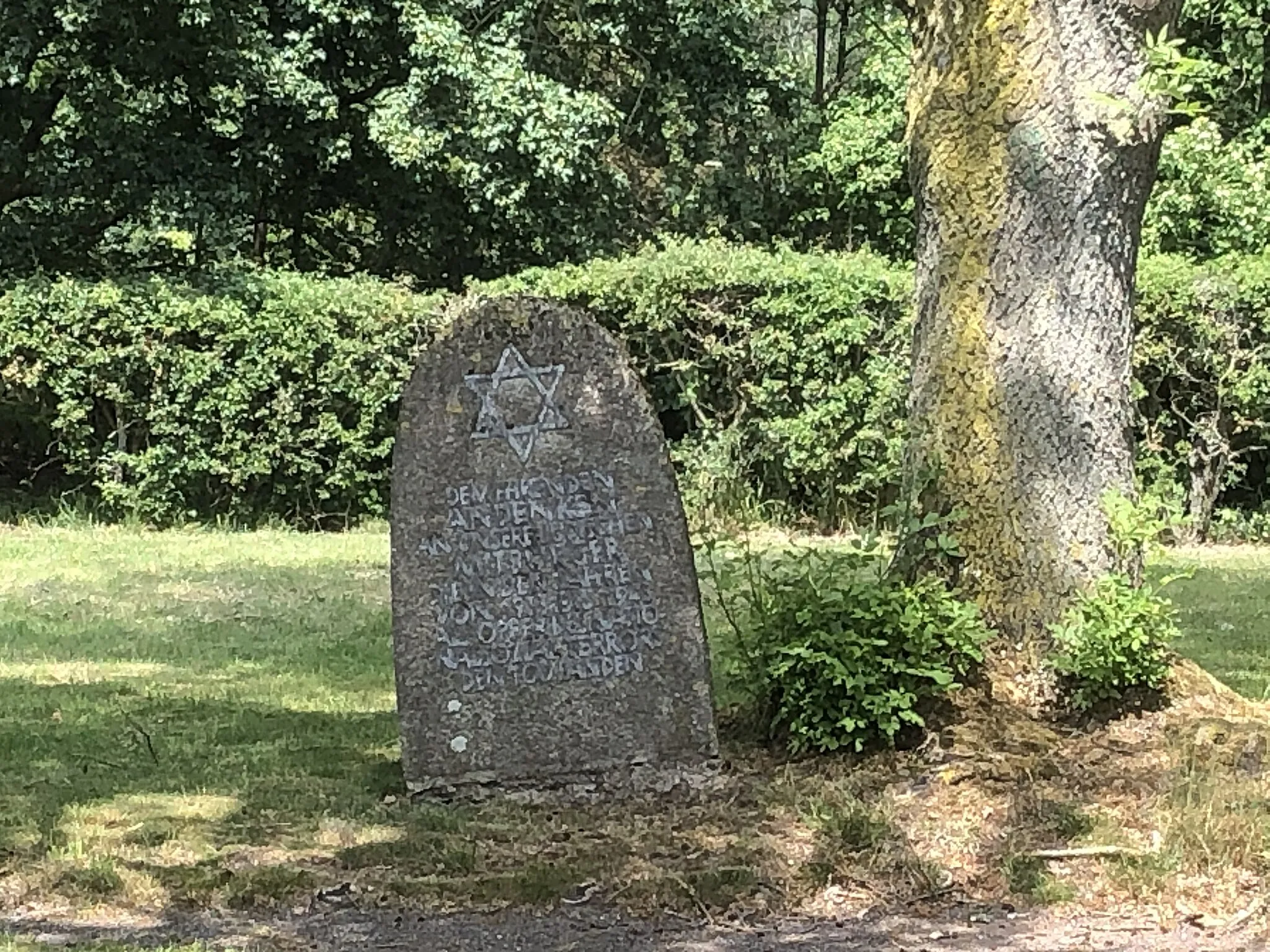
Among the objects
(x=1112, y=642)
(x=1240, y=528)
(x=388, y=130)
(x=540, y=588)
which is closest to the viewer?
(x=1112, y=642)

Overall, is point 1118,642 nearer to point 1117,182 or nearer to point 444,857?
point 1117,182

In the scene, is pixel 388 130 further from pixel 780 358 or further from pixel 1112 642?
pixel 1112 642

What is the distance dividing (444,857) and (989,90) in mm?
→ 3184

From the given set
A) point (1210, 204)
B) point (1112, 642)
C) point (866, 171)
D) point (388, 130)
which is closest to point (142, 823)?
point (1112, 642)

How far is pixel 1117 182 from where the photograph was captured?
5570mm

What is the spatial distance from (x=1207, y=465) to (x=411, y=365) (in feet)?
21.7

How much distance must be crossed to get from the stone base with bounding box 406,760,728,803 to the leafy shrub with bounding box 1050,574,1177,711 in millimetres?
1236

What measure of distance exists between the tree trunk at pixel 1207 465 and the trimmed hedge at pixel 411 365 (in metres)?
0.04

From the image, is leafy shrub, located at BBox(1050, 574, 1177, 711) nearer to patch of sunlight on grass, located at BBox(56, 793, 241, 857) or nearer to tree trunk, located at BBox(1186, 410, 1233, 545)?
patch of sunlight on grass, located at BBox(56, 793, 241, 857)

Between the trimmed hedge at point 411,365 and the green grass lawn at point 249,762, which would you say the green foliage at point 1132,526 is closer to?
the green grass lawn at point 249,762

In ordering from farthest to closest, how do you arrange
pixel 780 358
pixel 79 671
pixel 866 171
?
pixel 866 171 < pixel 780 358 < pixel 79 671

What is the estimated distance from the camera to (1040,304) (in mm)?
5543

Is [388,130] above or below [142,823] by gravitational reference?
above

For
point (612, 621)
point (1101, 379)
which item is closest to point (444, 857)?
point (612, 621)
